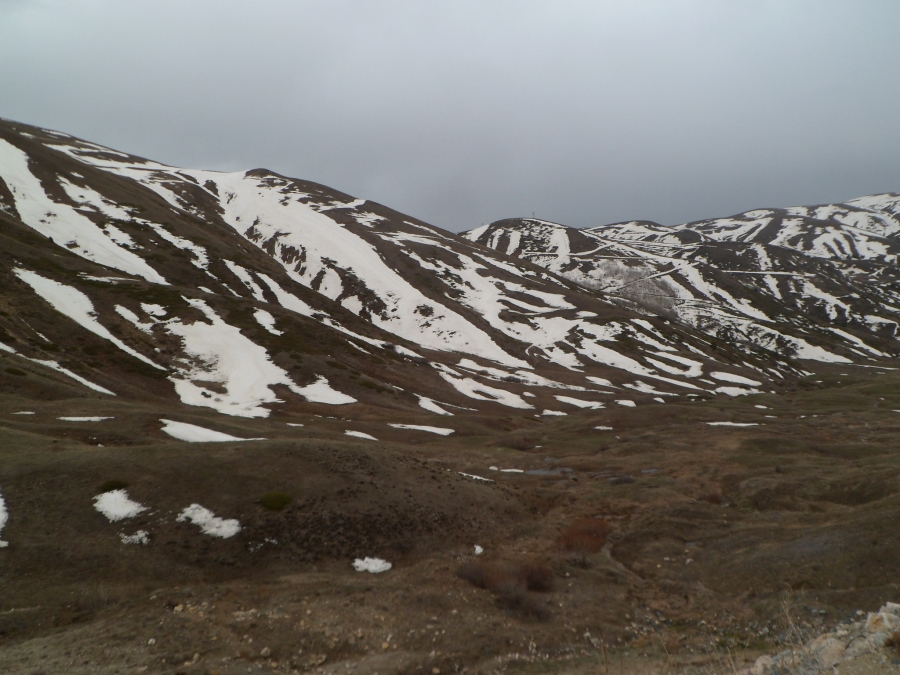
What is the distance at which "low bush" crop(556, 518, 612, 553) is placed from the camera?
26.1 metres

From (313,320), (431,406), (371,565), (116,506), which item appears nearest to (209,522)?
(116,506)

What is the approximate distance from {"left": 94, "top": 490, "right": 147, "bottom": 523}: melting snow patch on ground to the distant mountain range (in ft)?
96.4

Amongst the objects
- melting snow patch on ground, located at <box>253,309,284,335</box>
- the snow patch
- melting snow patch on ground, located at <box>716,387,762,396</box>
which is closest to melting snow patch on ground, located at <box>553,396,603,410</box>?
the snow patch

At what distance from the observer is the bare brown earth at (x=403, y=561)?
53.4ft

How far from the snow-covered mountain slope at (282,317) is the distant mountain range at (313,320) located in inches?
18.9

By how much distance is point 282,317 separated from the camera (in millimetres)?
92188

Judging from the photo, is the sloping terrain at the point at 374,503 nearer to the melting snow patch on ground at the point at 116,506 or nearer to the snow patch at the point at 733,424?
the melting snow patch on ground at the point at 116,506

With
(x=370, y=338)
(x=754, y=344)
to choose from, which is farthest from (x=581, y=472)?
(x=754, y=344)

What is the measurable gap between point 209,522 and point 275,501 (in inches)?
121

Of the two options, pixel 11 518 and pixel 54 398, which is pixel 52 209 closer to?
pixel 54 398

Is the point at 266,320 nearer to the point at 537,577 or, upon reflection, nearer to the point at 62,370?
the point at 62,370

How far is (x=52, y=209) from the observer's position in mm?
116312

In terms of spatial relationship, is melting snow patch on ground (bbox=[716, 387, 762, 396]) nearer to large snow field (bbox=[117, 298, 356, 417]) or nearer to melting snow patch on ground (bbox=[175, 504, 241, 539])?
large snow field (bbox=[117, 298, 356, 417])

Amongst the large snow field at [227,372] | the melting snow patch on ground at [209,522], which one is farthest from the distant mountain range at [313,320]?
the melting snow patch on ground at [209,522]
